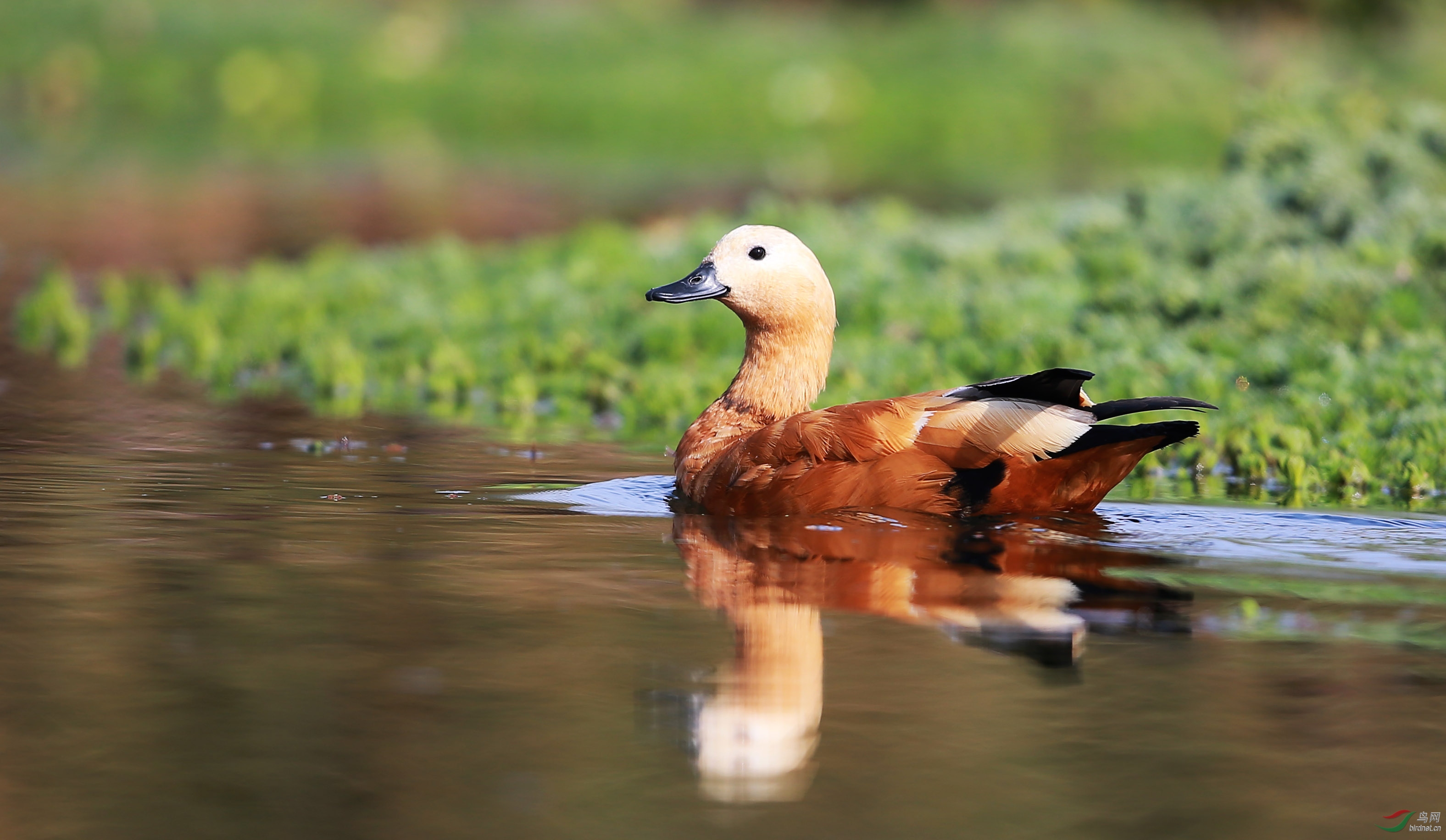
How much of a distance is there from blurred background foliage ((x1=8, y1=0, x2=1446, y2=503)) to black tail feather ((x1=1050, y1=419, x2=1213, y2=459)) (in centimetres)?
181

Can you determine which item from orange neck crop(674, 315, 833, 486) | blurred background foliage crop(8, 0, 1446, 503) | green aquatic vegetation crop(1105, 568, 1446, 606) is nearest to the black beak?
orange neck crop(674, 315, 833, 486)

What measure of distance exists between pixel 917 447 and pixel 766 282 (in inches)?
55.8

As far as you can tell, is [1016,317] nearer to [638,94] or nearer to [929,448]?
[929,448]

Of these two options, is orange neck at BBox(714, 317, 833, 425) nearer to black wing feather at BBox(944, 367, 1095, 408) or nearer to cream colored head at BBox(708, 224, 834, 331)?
cream colored head at BBox(708, 224, 834, 331)

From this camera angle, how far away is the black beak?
8.93 metres

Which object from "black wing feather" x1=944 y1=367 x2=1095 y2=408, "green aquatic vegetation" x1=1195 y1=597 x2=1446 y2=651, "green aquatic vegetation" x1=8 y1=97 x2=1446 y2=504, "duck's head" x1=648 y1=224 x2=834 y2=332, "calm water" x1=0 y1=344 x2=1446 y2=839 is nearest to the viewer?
"calm water" x1=0 y1=344 x2=1446 y2=839

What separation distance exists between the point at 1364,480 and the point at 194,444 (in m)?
6.12

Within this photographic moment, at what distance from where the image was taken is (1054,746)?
5137 mm

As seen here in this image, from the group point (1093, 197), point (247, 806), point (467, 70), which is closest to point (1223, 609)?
point (247, 806)

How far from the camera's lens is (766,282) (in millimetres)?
8891

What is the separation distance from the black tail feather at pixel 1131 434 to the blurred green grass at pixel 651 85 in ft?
87.0

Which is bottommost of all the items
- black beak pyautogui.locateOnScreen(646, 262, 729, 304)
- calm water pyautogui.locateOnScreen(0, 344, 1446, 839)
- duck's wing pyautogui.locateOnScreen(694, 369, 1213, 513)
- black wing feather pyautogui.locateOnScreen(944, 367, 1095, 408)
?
calm water pyautogui.locateOnScreen(0, 344, 1446, 839)

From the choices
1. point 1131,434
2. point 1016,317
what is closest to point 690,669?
point 1131,434

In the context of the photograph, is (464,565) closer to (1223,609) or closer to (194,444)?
(1223,609)
